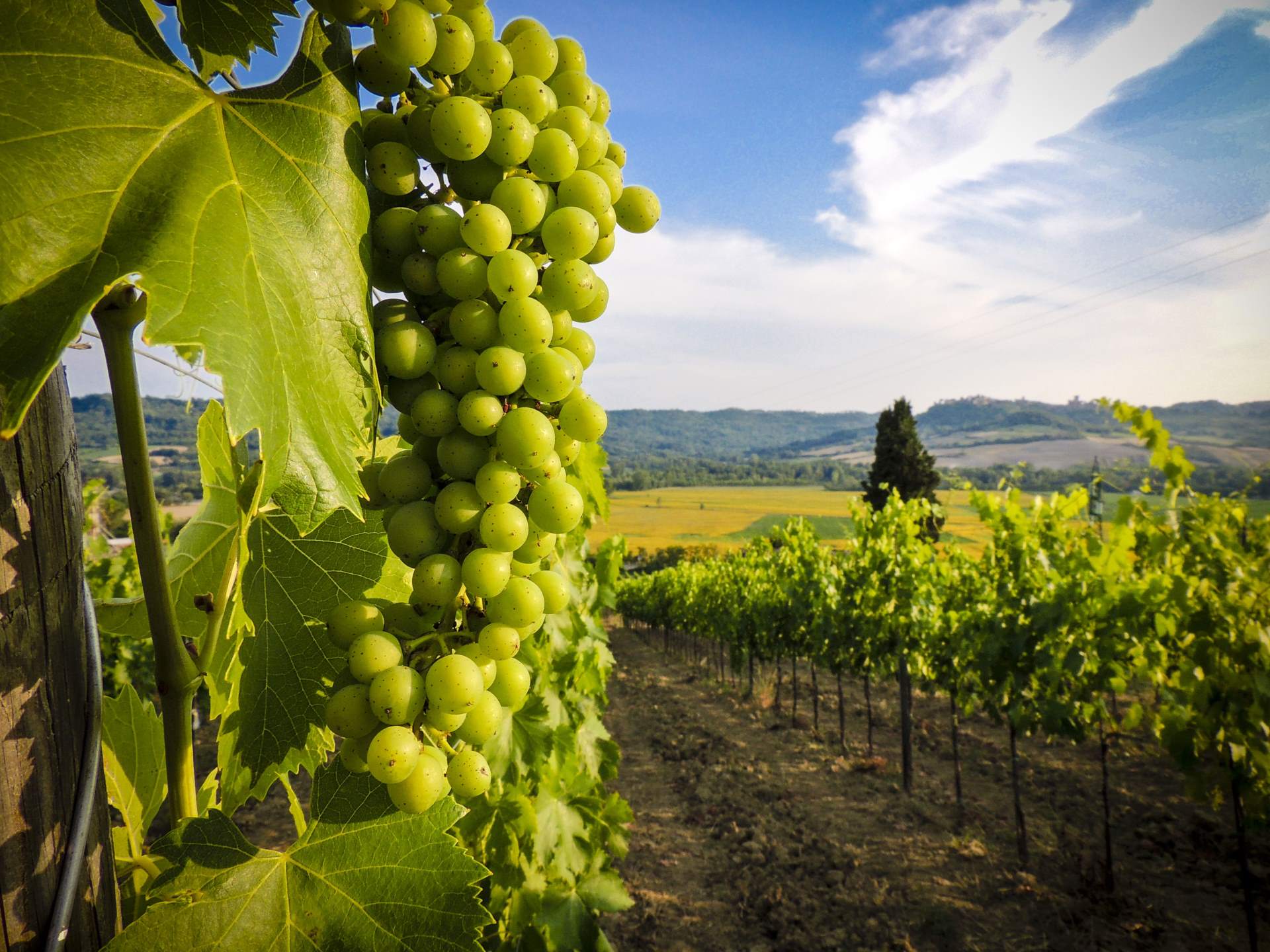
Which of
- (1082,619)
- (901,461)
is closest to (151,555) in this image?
(1082,619)

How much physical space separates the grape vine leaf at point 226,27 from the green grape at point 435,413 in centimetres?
38

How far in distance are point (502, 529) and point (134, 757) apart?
824 mm

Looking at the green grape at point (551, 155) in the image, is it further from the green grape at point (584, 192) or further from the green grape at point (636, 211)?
the green grape at point (636, 211)

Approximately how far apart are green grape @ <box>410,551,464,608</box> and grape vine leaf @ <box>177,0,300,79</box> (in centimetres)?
50

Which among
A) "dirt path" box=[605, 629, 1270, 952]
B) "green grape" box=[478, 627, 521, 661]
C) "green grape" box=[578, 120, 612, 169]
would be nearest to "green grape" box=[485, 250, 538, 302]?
"green grape" box=[578, 120, 612, 169]

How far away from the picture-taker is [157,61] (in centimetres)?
67

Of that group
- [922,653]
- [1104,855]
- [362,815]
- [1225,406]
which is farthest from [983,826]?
[1225,406]

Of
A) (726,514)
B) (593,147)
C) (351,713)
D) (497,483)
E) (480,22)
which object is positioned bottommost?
(726,514)

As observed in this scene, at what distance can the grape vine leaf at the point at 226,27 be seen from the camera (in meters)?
0.69

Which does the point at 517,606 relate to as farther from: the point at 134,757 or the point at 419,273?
the point at 134,757

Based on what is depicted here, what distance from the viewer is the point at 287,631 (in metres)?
1.08

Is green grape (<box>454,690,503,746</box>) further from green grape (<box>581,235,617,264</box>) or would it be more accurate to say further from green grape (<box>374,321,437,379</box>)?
green grape (<box>581,235,617,264</box>)

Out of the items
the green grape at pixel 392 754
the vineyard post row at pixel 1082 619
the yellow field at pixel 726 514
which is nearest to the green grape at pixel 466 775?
the green grape at pixel 392 754

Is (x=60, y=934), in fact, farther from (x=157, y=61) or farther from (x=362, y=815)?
(x=157, y=61)
